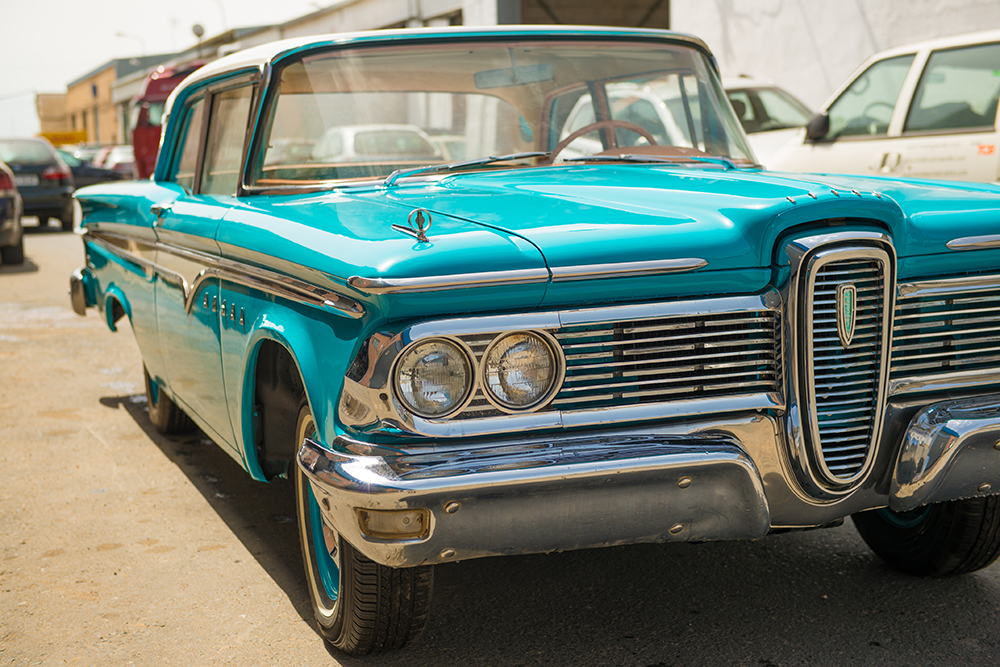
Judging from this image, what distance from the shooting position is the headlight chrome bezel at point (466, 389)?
87.5 inches

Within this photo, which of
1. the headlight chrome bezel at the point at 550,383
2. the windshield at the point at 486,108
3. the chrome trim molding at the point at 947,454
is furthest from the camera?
the windshield at the point at 486,108

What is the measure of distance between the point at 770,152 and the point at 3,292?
7608 mm

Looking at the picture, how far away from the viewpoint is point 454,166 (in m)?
3.35

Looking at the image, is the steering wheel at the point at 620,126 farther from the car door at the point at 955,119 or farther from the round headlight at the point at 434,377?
the car door at the point at 955,119

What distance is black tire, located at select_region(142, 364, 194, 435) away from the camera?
4855 millimetres

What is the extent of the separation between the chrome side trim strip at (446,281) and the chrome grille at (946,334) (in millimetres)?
975

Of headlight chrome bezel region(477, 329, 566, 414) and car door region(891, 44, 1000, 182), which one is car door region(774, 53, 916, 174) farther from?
headlight chrome bezel region(477, 329, 566, 414)

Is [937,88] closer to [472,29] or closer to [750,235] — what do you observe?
[472,29]

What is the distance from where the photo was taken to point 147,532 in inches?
146

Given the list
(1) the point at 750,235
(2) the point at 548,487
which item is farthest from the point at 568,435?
(1) the point at 750,235

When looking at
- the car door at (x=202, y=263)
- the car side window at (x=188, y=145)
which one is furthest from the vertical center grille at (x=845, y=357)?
the car side window at (x=188, y=145)

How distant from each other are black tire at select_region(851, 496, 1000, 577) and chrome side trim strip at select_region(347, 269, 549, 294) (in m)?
1.67

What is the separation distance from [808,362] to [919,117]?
5582 mm

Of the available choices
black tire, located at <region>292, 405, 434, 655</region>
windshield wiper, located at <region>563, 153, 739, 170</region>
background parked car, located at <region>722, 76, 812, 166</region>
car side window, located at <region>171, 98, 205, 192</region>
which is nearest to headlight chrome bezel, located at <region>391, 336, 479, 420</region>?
black tire, located at <region>292, 405, 434, 655</region>
